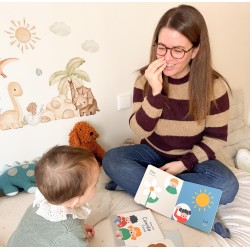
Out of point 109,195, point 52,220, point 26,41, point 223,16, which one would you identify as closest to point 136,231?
point 109,195

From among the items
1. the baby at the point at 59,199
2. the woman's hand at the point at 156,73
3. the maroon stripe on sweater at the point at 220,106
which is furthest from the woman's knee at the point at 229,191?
the baby at the point at 59,199

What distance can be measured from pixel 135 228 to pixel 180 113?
48 centimetres

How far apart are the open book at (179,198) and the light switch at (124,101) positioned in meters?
0.44

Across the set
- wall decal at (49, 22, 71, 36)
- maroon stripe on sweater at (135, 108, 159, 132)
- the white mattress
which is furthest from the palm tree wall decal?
the white mattress

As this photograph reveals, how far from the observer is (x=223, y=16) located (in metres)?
1.68

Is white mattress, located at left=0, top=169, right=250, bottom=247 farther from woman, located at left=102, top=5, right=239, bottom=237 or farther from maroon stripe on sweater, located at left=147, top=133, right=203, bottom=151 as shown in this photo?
maroon stripe on sweater, located at left=147, top=133, right=203, bottom=151

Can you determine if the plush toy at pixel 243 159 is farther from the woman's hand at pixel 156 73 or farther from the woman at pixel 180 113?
the woman's hand at pixel 156 73

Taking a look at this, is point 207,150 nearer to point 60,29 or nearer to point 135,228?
point 135,228

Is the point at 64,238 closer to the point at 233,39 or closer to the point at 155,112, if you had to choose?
the point at 155,112

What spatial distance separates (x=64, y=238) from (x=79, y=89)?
0.73 meters

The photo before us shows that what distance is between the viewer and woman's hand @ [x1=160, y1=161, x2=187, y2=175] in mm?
1233

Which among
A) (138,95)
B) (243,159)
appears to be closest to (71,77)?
(138,95)

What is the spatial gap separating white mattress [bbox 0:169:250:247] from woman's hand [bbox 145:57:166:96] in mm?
481

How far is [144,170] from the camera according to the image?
1229mm
